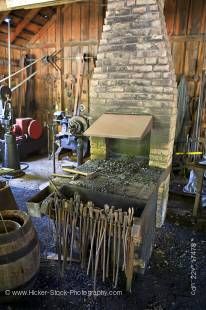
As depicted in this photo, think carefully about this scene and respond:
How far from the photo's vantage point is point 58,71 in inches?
266

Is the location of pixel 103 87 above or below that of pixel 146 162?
above

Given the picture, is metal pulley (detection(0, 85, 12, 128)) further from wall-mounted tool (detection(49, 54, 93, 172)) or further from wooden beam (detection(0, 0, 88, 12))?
wooden beam (detection(0, 0, 88, 12))

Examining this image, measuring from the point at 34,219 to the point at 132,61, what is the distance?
252cm

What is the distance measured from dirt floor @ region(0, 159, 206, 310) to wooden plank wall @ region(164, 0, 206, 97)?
3.51m

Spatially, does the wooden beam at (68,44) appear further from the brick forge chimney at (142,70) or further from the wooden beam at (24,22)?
the brick forge chimney at (142,70)

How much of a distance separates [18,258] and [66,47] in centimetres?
581

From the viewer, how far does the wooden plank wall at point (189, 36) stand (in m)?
5.24

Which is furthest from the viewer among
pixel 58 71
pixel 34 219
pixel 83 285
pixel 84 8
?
pixel 58 71

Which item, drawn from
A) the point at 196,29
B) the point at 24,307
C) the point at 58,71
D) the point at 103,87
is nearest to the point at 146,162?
the point at 103,87

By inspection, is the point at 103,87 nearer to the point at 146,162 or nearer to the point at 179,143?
the point at 146,162

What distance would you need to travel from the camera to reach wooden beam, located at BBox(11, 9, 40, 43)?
6.09m

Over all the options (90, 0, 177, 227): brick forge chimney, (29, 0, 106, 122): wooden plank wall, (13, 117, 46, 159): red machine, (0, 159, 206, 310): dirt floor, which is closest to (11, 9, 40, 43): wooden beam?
(29, 0, 106, 122): wooden plank wall

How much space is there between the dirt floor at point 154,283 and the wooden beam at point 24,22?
17.0 ft

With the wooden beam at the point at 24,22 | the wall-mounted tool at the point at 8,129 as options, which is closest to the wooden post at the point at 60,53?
the wooden beam at the point at 24,22
